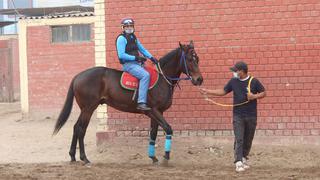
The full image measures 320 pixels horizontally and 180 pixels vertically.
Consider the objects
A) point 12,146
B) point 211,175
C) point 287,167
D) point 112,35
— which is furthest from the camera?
point 12,146

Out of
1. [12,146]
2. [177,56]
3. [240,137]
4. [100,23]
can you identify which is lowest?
[12,146]

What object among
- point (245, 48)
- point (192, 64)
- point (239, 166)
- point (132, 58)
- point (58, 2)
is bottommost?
point (239, 166)

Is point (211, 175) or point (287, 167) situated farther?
point (287, 167)

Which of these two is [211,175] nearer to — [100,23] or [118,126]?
[118,126]

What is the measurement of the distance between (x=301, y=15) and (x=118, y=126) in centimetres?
409

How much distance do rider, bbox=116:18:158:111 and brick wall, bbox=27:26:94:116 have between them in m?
8.73

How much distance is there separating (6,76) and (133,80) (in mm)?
17095

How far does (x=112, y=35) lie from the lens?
10.2 metres

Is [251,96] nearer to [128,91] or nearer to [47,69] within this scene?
[128,91]

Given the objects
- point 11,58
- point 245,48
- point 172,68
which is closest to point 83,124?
point 172,68

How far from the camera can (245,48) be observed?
9.62m

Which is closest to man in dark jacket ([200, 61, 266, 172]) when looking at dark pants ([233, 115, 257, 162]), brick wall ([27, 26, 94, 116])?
dark pants ([233, 115, 257, 162])

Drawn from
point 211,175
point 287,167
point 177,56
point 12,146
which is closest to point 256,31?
point 177,56

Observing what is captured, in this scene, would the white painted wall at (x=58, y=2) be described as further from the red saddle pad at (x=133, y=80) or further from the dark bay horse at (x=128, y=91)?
the red saddle pad at (x=133, y=80)
